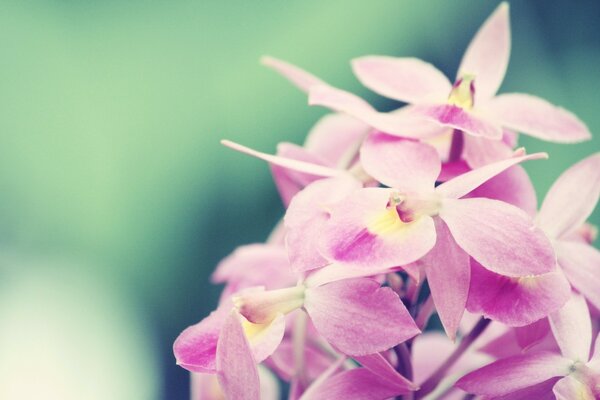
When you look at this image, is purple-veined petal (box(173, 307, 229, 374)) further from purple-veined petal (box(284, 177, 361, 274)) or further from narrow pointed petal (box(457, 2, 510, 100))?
narrow pointed petal (box(457, 2, 510, 100))

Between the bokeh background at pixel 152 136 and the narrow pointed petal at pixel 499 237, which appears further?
the bokeh background at pixel 152 136

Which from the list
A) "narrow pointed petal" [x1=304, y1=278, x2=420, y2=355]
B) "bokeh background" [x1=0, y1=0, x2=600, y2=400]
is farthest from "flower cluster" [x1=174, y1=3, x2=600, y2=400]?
"bokeh background" [x1=0, y1=0, x2=600, y2=400]

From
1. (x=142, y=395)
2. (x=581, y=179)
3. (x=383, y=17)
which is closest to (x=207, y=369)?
(x=581, y=179)

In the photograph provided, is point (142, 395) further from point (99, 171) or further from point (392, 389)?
point (392, 389)

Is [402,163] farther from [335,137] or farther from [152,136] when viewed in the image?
[152,136]

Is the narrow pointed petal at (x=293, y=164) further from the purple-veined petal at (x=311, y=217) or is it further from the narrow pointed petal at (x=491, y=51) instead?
the narrow pointed petal at (x=491, y=51)

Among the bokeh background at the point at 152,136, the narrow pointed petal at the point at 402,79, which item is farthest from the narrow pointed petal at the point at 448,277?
the bokeh background at the point at 152,136

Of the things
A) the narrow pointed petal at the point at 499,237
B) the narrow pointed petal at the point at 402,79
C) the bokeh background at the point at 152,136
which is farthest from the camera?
the bokeh background at the point at 152,136
